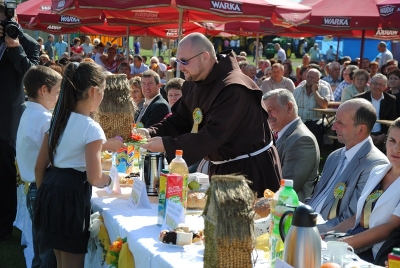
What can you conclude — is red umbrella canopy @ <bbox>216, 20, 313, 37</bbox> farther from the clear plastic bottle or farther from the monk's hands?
the clear plastic bottle

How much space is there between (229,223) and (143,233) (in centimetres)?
92

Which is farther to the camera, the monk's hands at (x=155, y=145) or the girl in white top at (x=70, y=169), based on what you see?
the monk's hands at (x=155, y=145)

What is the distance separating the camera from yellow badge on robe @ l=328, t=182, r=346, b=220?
3.99 meters

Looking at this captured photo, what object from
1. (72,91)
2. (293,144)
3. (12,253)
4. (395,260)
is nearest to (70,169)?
(72,91)

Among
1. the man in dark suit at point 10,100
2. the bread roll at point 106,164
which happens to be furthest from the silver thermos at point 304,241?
the man in dark suit at point 10,100

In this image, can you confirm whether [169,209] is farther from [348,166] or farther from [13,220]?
[13,220]

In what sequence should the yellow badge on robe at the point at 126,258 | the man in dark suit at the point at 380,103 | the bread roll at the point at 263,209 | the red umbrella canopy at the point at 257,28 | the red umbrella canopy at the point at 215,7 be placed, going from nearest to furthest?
the yellow badge on robe at the point at 126,258
the bread roll at the point at 263,209
the red umbrella canopy at the point at 215,7
the man in dark suit at the point at 380,103
the red umbrella canopy at the point at 257,28

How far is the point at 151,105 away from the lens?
6.90 metres

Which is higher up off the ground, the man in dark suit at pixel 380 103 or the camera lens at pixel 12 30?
the camera lens at pixel 12 30

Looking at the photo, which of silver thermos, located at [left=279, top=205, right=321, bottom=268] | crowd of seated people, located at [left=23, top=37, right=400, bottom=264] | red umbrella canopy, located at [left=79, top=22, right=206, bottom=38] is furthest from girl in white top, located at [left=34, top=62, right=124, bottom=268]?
red umbrella canopy, located at [left=79, top=22, right=206, bottom=38]

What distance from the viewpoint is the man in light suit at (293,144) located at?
15.9 ft

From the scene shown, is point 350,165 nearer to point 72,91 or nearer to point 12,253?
point 72,91

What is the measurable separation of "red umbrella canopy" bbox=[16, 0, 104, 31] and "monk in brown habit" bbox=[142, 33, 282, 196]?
29.2 ft

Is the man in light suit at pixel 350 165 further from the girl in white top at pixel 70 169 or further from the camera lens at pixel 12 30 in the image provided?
the camera lens at pixel 12 30
